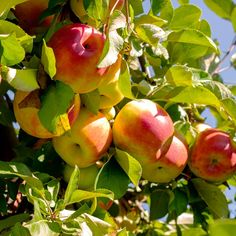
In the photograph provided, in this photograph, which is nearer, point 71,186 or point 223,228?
point 223,228

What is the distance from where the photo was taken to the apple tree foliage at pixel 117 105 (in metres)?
0.92

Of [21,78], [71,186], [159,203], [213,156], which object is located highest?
[21,78]

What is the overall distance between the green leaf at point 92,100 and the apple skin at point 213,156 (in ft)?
1.13

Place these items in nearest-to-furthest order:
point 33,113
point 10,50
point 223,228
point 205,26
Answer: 1. point 223,228
2. point 10,50
3. point 33,113
4. point 205,26

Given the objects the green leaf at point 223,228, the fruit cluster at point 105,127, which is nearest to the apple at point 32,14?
the fruit cluster at point 105,127

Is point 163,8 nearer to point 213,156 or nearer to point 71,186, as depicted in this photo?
point 213,156

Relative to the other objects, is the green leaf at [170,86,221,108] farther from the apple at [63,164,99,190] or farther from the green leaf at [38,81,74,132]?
the green leaf at [38,81,74,132]

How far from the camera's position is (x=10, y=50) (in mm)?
897

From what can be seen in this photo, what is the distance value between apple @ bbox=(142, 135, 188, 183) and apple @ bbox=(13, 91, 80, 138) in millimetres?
243

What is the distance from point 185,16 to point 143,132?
15.1 inches

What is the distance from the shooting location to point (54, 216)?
92 cm

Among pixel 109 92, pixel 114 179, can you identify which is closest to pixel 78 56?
pixel 109 92

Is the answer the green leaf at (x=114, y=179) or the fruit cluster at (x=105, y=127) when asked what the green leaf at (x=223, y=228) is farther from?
the green leaf at (x=114, y=179)

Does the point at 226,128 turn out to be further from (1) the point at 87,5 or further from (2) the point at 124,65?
(1) the point at 87,5
